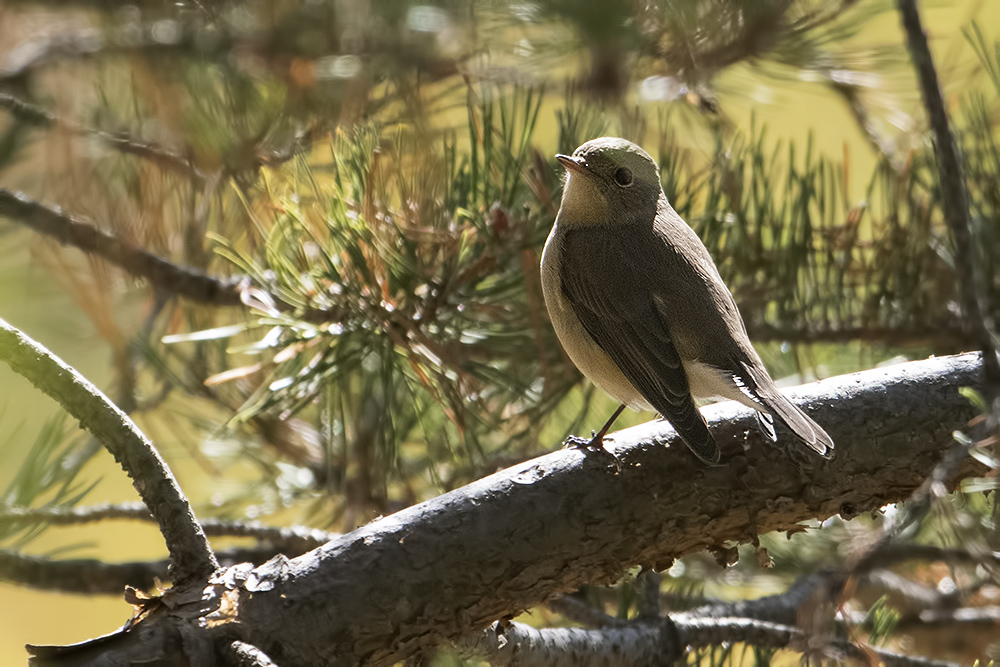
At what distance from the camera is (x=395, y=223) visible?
5.41 feet

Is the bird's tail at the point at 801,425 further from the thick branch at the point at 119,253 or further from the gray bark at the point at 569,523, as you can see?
the thick branch at the point at 119,253

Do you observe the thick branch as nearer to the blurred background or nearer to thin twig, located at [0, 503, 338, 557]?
the blurred background

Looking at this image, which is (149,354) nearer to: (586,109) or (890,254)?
(586,109)

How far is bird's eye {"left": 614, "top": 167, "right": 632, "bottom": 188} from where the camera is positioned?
188 cm

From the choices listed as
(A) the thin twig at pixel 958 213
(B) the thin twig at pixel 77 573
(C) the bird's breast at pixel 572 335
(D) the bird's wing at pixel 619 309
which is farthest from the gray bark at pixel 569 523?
(B) the thin twig at pixel 77 573

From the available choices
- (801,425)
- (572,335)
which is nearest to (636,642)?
(801,425)

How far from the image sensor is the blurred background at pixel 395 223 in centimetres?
164

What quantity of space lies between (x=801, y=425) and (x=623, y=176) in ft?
2.50

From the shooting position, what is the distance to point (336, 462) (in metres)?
2.07

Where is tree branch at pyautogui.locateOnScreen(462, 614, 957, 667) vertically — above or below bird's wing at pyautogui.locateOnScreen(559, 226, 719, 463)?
below

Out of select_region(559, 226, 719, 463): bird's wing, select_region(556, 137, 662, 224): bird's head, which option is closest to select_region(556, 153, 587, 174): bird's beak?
select_region(556, 137, 662, 224): bird's head

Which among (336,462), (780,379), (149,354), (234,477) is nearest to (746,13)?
(780,379)

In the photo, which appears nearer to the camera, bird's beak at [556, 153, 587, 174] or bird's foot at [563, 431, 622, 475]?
bird's foot at [563, 431, 622, 475]

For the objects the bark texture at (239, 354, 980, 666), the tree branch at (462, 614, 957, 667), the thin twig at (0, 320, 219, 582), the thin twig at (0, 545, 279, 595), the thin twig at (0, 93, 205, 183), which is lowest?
the tree branch at (462, 614, 957, 667)
